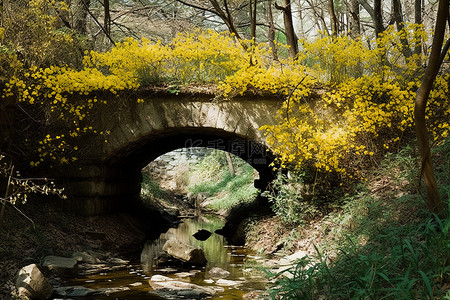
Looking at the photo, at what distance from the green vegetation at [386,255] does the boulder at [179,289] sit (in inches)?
34.4

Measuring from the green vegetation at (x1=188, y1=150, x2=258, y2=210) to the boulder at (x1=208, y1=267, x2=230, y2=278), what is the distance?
23.0 feet

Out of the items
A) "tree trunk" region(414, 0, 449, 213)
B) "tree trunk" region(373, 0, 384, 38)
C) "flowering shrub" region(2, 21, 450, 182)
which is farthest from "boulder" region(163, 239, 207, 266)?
"tree trunk" region(373, 0, 384, 38)

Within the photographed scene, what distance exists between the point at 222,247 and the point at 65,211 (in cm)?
287

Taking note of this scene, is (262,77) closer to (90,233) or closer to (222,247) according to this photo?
(222,247)

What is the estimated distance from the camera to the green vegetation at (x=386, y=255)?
2.96 m

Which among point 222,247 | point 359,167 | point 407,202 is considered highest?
point 359,167

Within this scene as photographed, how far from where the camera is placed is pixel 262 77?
23.0ft

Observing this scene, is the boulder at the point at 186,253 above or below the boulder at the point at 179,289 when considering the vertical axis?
above

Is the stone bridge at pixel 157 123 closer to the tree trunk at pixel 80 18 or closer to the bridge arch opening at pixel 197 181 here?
the tree trunk at pixel 80 18

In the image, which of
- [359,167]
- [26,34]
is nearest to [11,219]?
[26,34]

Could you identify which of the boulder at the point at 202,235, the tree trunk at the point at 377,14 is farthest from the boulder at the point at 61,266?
the tree trunk at the point at 377,14

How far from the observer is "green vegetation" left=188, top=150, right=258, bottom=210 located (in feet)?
45.4

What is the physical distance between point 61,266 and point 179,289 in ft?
5.23

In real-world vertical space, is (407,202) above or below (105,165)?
below
